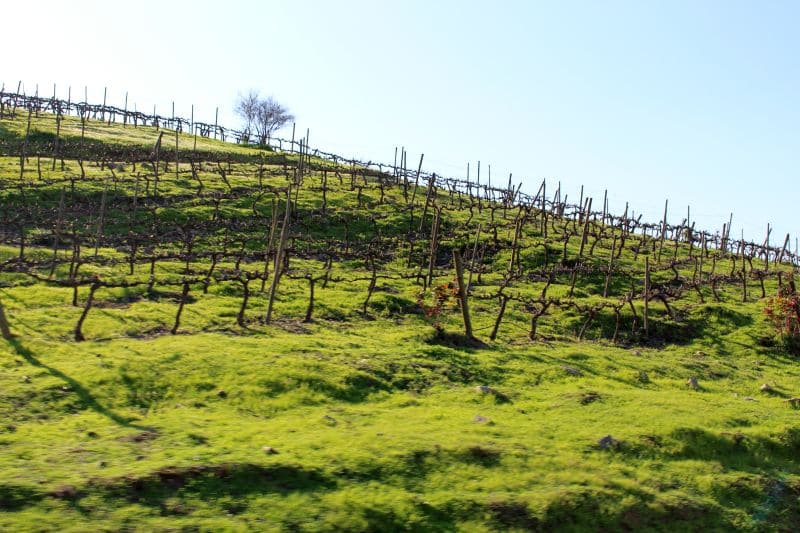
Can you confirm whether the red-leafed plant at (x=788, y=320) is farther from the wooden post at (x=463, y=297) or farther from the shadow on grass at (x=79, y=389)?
the shadow on grass at (x=79, y=389)

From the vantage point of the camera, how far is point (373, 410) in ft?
52.6

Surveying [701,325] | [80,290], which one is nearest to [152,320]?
[80,290]

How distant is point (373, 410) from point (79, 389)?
5519mm

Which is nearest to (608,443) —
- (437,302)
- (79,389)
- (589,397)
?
(589,397)

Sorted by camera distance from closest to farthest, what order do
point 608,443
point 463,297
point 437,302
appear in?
point 608,443
point 463,297
point 437,302

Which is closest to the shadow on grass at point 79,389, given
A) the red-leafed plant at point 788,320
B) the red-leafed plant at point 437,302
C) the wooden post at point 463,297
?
the red-leafed plant at point 437,302

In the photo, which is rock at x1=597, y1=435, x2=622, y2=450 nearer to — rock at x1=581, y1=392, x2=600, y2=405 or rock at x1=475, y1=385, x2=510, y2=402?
rock at x1=581, y1=392, x2=600, y2=405

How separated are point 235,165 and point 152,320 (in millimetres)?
42575

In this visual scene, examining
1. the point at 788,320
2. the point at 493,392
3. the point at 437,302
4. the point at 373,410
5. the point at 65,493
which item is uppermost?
the point at 788,320

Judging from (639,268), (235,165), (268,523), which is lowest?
(268,523)

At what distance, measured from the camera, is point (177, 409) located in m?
14.9

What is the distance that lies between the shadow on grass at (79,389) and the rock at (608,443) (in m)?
8.12

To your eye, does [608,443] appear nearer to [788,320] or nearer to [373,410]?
[373,410]

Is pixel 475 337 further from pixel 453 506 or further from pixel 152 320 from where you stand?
pixel 453 506
